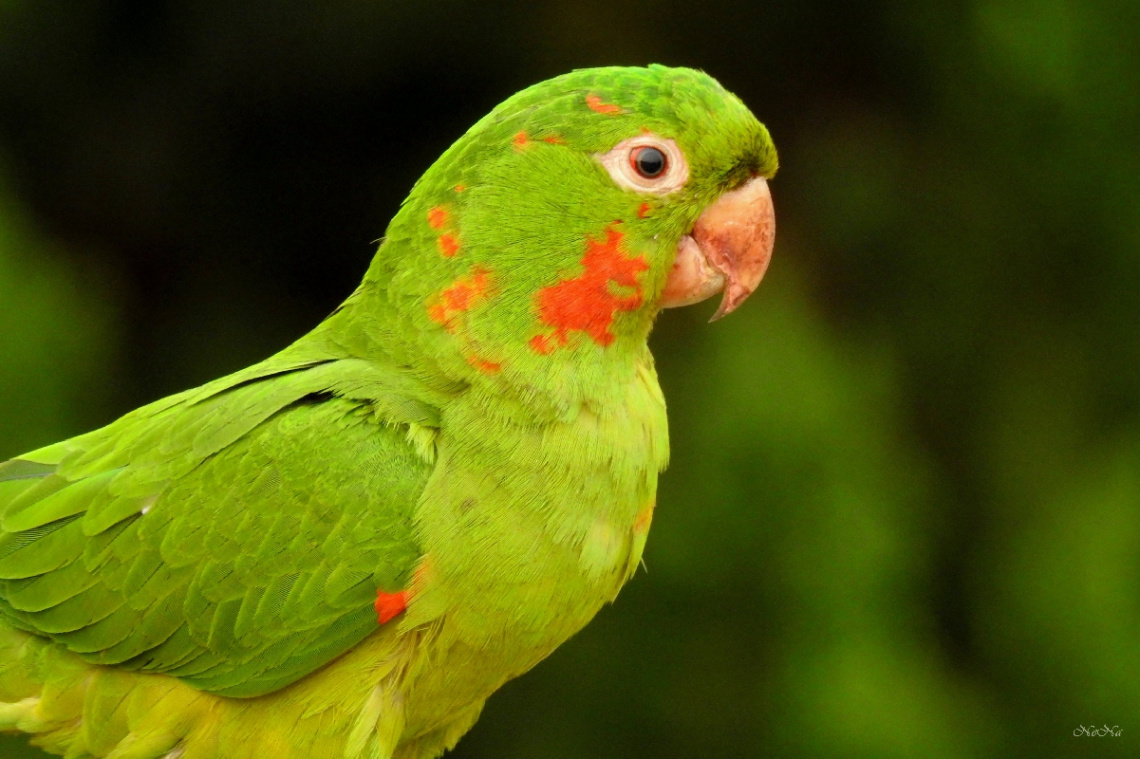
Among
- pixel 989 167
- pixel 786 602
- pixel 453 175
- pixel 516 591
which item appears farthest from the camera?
pixel 989 167

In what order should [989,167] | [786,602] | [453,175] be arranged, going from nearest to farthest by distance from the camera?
[453,175] → [786,602] → [989,167]

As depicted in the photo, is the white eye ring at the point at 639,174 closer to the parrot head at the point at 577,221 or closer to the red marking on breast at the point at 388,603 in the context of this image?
the parrot head at the point at 577,221

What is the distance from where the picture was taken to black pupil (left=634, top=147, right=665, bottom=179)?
176cm

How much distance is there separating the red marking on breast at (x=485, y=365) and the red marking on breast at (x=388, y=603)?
0.35 meters

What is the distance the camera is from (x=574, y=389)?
1787 mm

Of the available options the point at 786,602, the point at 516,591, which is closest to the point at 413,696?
the point at 516,591

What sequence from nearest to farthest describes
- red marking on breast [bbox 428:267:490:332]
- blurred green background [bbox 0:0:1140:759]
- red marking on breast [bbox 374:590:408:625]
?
red marking on breast [bbox 374:590:408:625] → red marking on breast [bbox 428:267:490:332] → blurred green background [bbox 0:0:1140:759]

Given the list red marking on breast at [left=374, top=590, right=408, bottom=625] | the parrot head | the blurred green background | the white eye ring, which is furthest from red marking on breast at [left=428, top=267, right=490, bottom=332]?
the blurred green background

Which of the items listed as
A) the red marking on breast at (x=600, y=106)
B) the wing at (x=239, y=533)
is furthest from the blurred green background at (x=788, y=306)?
the red marking on breast at (x=600, y=106)

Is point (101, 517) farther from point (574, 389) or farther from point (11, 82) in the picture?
point (11, 82)

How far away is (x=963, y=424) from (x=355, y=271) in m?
1.77

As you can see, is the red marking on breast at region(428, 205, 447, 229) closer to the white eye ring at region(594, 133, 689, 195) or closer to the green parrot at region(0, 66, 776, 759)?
the green parrot at region(0, 66, 776, 759)

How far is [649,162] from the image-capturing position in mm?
1766

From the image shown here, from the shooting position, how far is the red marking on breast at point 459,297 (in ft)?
5.90
